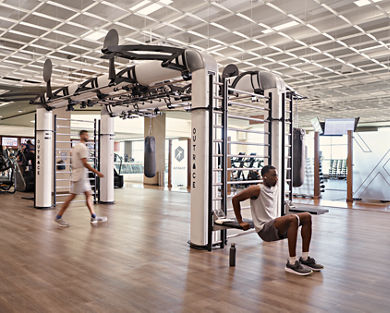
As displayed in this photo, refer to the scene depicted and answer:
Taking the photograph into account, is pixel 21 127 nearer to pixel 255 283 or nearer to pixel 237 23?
pixel 237 23

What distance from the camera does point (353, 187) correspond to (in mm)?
10000

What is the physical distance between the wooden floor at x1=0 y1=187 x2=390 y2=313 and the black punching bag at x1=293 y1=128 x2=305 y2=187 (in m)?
1.06

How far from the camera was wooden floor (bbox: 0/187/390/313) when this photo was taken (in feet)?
9.04

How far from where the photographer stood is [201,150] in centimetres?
441

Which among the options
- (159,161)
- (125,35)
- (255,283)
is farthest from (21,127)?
(255,283)

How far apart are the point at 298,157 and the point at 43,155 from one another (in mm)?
5394

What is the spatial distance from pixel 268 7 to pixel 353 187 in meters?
5.68

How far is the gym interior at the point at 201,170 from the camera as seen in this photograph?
10.4ft

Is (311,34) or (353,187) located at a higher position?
(311,34)

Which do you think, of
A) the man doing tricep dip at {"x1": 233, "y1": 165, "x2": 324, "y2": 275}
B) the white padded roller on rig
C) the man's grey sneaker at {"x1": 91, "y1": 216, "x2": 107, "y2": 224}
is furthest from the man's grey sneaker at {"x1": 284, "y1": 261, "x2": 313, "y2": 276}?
the man's grey sneaker at {"x1": 91, "y1": 216, "x2": 107, "y2": 224}

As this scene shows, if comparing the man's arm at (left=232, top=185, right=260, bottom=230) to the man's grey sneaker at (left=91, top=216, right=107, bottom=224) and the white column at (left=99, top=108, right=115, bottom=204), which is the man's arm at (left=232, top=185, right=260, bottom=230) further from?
the white column at (left=99, top=108, right=115, bottom=204)

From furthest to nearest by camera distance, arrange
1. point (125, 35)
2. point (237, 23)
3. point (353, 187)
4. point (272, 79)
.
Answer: point (353, 187), point (125, 35), point (237, 23), point (272, 79)

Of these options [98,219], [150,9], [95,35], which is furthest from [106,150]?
[150,9]

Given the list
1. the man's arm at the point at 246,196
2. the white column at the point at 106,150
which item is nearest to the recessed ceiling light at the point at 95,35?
the white column at the point at 106,150
